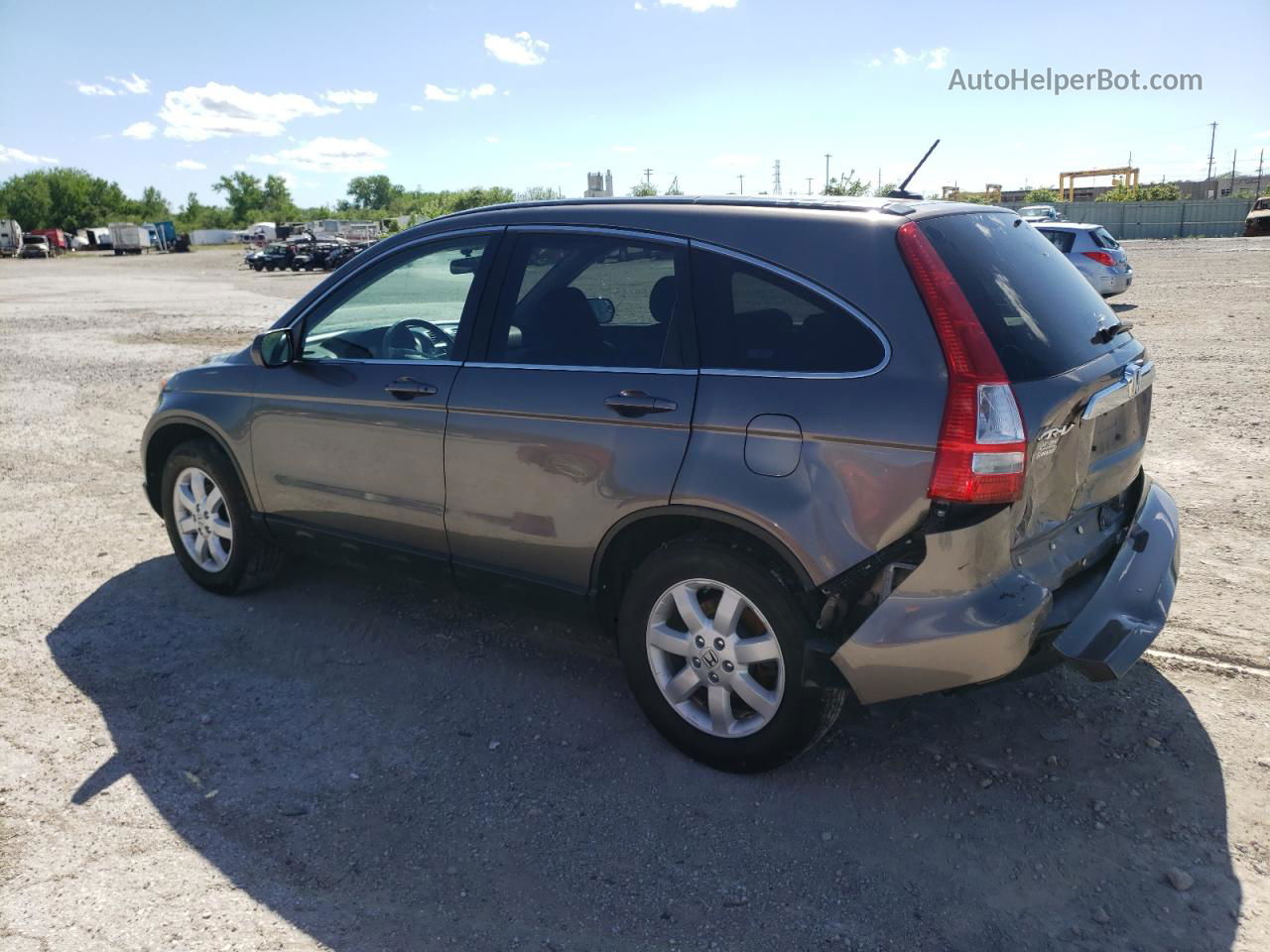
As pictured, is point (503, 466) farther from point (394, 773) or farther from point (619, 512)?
point (394, 773)

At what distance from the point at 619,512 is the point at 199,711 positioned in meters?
1.96

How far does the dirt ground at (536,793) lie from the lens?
270cm

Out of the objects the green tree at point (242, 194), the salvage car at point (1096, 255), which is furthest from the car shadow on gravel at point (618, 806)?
the green tree at point (242, 194)

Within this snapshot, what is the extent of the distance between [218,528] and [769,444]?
126 inches

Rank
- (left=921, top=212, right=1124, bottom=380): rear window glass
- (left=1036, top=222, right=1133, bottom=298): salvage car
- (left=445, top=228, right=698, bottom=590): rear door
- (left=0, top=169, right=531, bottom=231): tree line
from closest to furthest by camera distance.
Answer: (left=921, top=212, right=1124, bottom=380): rear window glass < (left=445, top=228, right=698, bottom=590): rear door < (left=1036, top=222, right=1133, bottom=298): salvage car < (left=0, top=169, right=531, bottom=231): tree line

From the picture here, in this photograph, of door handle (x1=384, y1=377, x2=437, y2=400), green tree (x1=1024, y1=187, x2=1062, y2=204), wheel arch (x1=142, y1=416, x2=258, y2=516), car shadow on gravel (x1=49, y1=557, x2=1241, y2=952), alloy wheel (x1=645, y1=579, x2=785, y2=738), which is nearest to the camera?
car shadow on gravel (x1=49, y1=557, x2=1241, y2=952)

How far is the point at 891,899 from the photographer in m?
2.76

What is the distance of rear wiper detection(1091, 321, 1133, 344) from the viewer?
332cm

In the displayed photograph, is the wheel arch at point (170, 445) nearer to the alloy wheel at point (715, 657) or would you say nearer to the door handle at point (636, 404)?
the door handle at point (636, 404)

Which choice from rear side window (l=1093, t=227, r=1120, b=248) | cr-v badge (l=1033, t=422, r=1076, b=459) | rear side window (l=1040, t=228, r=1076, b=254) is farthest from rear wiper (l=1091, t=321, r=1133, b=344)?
rear side window (l=1093, t=227, r=1120, b=248)

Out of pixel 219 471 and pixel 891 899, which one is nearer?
pixel 891 899

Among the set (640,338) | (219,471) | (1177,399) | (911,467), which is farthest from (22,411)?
(1177,399)

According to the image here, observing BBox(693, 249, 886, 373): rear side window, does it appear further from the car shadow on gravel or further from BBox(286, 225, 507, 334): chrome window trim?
the car shadow on gravel

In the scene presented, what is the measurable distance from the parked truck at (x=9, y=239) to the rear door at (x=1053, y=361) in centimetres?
9401
